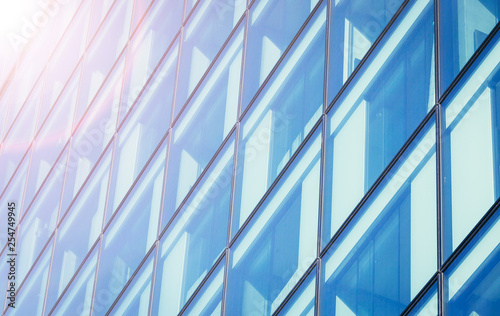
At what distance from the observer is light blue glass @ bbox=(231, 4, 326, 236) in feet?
44.8

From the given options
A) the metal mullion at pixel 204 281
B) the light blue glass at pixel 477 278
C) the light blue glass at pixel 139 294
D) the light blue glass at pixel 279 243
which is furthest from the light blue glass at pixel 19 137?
the light blue glass at pixel 477 278

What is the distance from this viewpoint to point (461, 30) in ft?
37.1

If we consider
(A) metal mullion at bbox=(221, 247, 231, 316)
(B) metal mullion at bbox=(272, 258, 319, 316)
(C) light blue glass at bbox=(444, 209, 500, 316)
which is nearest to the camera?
(C) light blue glass at bbox=(444, 209, 500, 316)

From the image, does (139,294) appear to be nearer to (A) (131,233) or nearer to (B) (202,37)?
(A) (131,233)

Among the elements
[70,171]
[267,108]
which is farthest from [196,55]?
[70,171]

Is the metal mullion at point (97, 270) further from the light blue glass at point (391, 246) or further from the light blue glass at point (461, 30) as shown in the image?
the light blue glass at point (461, 30)

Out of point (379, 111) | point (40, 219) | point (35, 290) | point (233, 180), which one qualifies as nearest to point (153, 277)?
point (233, 180)

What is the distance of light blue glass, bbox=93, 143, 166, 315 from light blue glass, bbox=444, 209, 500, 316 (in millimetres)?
7325

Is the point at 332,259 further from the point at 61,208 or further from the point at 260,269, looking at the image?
the point at 61,208

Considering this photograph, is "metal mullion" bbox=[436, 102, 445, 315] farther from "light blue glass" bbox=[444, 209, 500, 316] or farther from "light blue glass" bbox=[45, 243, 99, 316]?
"light blue glass" bbox=[45, 243, 99, 316]

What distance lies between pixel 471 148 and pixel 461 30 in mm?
1708

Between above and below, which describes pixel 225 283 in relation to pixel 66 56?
below

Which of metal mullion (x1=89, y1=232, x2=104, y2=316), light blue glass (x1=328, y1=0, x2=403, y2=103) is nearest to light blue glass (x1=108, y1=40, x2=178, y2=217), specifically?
metal mullion (x1=89, y1=232, x2=104, y2=316)

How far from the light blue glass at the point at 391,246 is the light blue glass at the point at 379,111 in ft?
1.02
